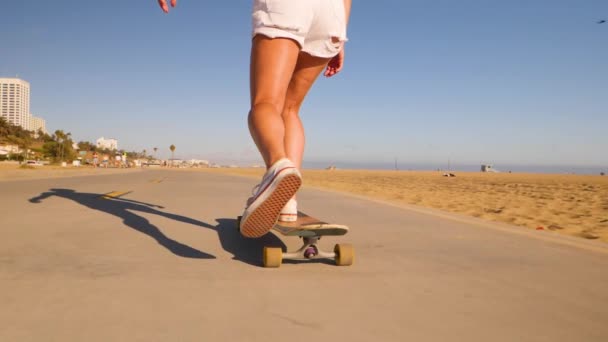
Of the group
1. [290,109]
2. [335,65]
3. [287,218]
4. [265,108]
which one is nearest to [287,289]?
[287,218]

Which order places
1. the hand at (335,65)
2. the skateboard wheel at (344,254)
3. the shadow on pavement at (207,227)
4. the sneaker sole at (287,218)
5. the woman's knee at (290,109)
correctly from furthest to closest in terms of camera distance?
the hand at (335,65)
the woman's knee at (290,109)
the shadow on pavement at (207,227)
the sneaker sole at (287,218)
the skateboard wheel at (344,254)

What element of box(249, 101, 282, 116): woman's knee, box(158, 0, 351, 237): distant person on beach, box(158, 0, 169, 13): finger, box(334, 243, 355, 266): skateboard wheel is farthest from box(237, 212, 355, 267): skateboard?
box(158, 0, 169, 13): finger

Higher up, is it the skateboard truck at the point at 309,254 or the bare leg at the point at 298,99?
the bare leg at the point at 298,99

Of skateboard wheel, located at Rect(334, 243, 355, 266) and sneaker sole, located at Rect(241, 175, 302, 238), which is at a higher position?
sneaker sole, located at Rect(241, 175, 302, 238)

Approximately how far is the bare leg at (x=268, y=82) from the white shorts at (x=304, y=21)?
7 cm

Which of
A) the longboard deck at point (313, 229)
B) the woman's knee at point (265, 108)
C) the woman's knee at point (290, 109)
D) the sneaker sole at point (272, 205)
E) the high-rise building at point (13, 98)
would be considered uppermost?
the high-rise building at point (13, 98)

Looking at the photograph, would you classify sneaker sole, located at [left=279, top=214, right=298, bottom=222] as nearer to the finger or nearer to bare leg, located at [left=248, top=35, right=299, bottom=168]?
bare leg, located at [left=248, top=35, right=299, bottom=168]

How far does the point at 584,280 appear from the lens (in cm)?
238

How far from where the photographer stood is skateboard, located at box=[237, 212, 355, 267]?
243 cm

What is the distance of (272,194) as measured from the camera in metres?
2.14

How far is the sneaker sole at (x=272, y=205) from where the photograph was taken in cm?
214

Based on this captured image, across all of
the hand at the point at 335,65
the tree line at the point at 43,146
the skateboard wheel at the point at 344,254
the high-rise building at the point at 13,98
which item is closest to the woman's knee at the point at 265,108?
the skateboard wheel at the point at 344,254

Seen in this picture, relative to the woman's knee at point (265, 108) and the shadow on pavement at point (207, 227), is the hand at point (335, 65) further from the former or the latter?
the shadow on pavement at point (207, 227)

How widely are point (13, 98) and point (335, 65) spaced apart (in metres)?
229
